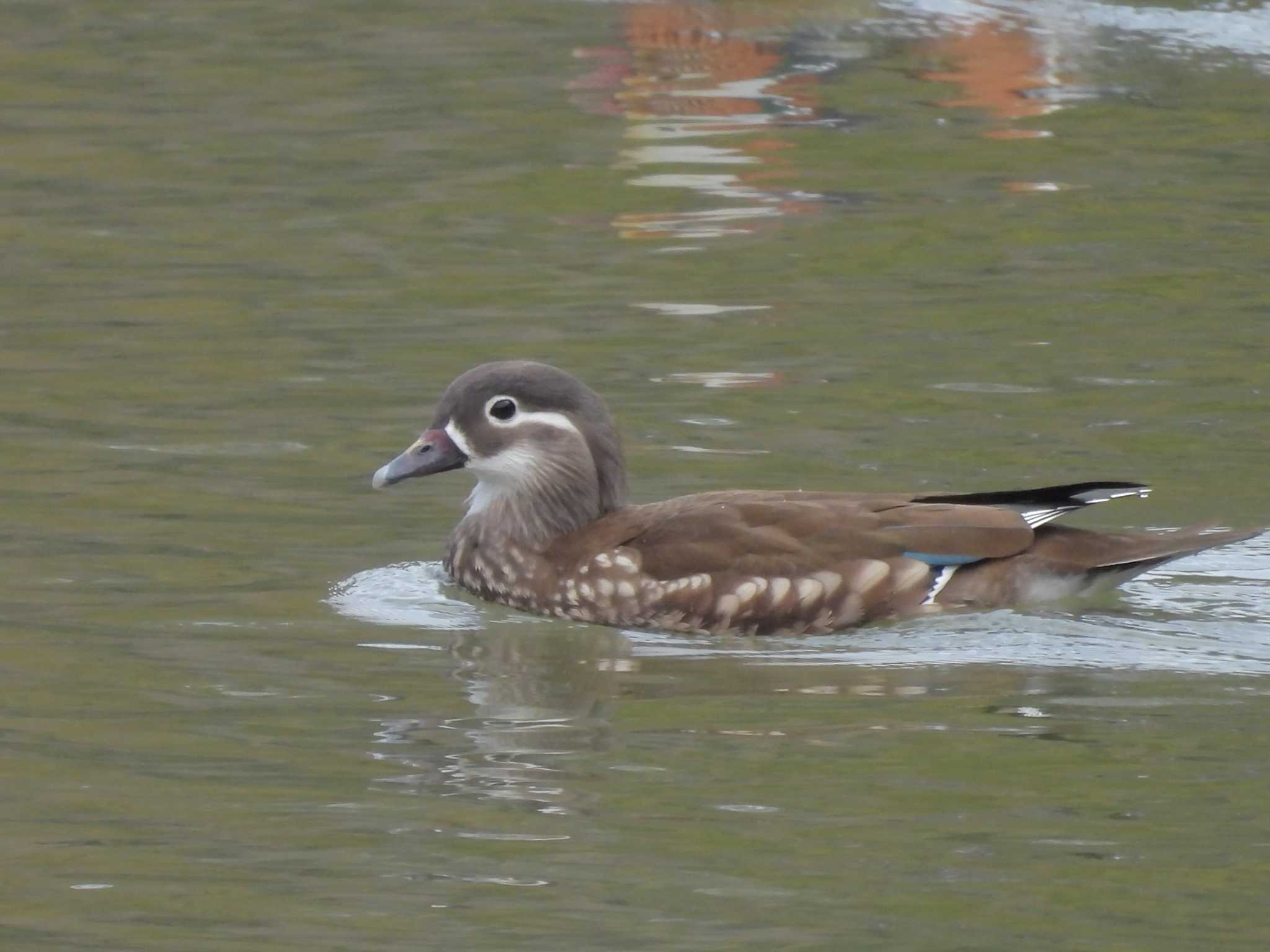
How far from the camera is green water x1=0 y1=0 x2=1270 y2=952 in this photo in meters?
6.66

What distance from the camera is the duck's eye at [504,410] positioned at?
378 inches

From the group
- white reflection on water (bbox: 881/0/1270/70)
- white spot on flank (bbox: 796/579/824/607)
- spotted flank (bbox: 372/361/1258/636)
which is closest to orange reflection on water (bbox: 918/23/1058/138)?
white reflection on water (bbox: 881/0/1270/70)

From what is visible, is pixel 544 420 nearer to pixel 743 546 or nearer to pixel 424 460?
pixel 424 460

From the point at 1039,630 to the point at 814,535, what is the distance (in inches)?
32.3

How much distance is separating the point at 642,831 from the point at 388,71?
14109 mm

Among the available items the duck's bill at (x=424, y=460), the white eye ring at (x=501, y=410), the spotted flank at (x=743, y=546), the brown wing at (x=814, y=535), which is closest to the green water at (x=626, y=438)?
the spotted flank at (x=743, y=546)

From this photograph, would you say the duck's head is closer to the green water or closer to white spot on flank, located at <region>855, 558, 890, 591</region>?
the green water

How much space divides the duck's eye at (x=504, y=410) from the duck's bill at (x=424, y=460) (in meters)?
0.18

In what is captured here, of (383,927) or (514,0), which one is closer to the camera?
(383,927)

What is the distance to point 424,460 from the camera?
Result: 9.48m

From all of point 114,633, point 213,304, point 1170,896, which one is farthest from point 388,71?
point 1170,896

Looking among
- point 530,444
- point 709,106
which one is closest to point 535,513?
point 530,444

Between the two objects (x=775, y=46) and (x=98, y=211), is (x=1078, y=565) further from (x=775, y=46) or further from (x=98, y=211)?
(x=775, y=46)

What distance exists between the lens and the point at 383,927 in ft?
20.6
